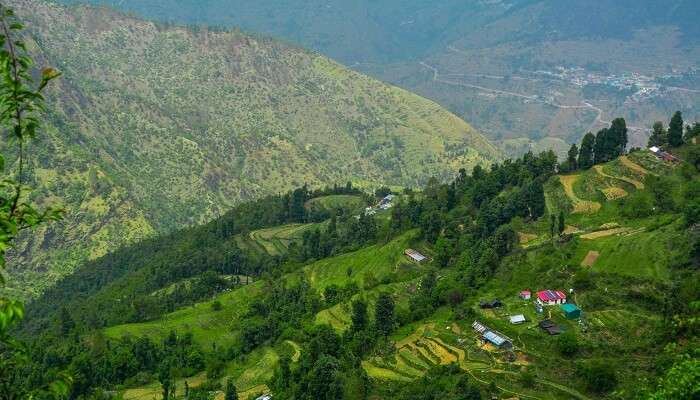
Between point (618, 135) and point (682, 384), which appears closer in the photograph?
point (682, 384)

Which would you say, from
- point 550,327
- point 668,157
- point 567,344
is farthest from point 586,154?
point 567,344

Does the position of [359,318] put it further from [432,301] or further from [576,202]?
[576,202]

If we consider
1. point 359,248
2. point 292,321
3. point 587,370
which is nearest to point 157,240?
point 359,248

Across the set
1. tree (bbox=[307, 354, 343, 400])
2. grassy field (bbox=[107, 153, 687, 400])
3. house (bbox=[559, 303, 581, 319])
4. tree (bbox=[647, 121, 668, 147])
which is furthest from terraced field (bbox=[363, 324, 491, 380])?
tree (bbox=[647, 121, 668, 147])

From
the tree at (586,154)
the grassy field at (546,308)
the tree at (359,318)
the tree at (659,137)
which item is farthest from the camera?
the tree at (586,154)

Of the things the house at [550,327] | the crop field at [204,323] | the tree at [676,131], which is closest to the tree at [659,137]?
the tree at [676,131]

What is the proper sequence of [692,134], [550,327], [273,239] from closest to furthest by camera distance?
[550,327], [692,134], [273,239]

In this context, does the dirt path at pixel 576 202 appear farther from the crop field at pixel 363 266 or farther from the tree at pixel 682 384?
the tree at pixel 682 384
